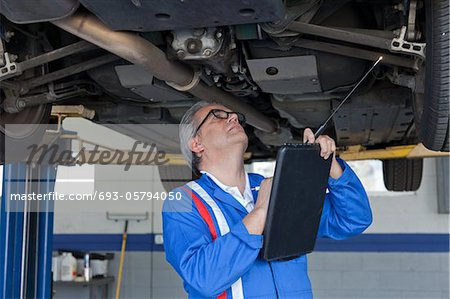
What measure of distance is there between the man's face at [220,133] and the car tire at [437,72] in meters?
0.55

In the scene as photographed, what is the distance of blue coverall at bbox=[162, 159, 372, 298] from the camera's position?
52.5 inches

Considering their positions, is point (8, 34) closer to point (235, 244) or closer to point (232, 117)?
point (232, 117)

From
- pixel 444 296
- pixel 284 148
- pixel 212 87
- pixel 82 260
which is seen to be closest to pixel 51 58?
pixel 212 87

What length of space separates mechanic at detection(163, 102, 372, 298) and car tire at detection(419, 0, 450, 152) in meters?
0.30

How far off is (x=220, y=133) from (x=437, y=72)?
637 millimetres

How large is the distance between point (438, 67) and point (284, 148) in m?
0.51

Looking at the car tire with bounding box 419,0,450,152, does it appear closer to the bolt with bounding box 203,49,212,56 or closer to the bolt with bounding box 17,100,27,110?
the bolt with bounding box 203,49,212,56

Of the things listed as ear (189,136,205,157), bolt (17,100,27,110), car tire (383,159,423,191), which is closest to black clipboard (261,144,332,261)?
ear (189,136,205,157)

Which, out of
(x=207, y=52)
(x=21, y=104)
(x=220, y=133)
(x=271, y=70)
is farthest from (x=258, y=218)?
(x=21, y=104)

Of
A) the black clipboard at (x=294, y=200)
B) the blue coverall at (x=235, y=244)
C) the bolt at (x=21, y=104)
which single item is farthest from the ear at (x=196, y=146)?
the bolt at (x=21, y=104)

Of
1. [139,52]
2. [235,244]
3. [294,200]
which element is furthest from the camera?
[139,52]

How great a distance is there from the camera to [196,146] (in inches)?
67.1

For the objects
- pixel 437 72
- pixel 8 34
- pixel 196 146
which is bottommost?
pixel 196 146

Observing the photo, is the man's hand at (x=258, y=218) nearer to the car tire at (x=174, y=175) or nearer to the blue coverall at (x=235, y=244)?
the blue coverall at (x=235, y=244)
